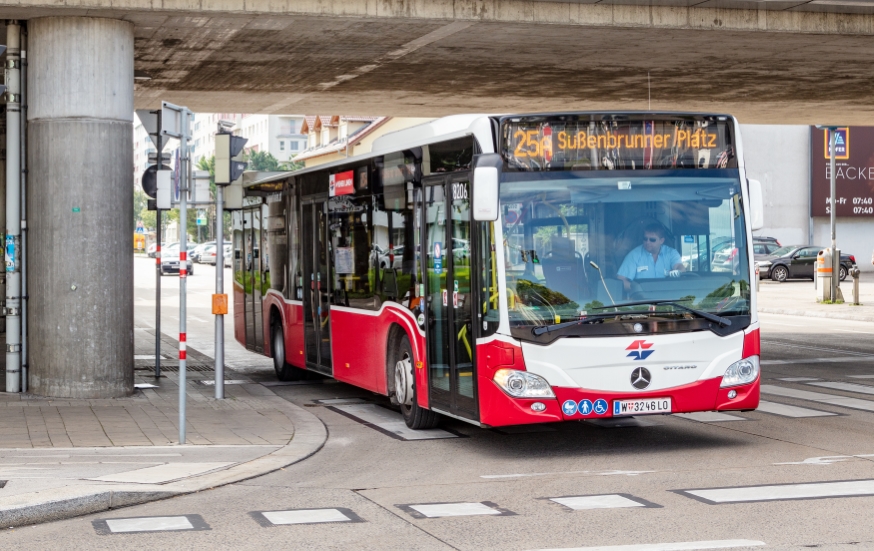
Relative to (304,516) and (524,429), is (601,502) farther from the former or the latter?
(524,429)

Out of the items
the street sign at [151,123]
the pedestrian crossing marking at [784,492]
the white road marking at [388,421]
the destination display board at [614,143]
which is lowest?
the white road marking at [388,421]

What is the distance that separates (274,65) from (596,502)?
42.8ft

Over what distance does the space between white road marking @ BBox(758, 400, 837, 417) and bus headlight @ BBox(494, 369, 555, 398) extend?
378 centimetres

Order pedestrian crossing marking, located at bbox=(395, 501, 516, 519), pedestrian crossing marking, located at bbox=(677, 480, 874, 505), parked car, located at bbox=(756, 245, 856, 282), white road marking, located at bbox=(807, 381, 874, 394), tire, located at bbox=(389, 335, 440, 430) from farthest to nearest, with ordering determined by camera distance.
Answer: parked car, located at bbox=(756, 245, 856, 282)
white road marking, located at bbox=(807, 381, 874, 394)
tire, located at bbox=(389, 335, 440, 430)
pedestrian crossing marking, located at bbox=(677, 480, 874, 505)
pedestrian crossing marking, located at bbox=(395, 501, 516, 519)

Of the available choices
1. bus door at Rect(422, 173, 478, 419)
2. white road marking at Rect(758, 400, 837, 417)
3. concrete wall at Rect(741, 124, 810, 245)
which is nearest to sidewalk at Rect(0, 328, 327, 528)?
bus door at Rect(422, 173, 478, 419)

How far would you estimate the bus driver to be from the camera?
1015cm

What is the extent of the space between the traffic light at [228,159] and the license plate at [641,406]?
6.23 meters

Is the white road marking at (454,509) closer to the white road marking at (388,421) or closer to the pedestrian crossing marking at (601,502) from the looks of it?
the pedestrian crossing marking at (601,502)

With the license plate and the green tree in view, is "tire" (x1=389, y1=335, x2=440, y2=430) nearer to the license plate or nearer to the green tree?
the license plate

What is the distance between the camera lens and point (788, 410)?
43.2 feet

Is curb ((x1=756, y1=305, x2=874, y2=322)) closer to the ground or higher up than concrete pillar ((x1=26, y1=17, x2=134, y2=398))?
closer to the ground

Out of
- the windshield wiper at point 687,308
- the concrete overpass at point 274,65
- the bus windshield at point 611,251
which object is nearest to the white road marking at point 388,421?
the bus windshield at point 611,251

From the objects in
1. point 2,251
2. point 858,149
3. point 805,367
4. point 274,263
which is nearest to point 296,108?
point 2,251

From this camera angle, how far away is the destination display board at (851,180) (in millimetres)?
60344
